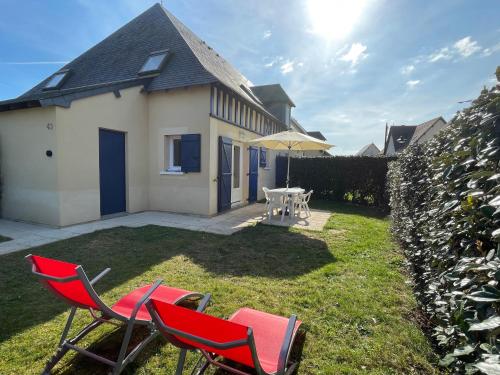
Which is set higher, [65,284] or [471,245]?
[471,245]

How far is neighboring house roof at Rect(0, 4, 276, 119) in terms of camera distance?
848 centimetres

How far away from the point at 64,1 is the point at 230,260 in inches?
373

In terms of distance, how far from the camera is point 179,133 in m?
8.55

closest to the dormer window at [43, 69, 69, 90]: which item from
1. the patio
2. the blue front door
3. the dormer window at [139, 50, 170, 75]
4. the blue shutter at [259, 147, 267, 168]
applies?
the dormer window at [139, 50, 170, 75]

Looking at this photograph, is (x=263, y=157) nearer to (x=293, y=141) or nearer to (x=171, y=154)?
(x=293, y=141)

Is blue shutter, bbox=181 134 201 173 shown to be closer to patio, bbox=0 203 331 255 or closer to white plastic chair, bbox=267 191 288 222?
patio, bbox=0 203 331 255

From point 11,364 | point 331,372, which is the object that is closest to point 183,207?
point 11,364

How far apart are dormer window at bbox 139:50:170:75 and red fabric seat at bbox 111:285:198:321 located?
27.4 feet

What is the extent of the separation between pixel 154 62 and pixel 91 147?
4361 millimetres

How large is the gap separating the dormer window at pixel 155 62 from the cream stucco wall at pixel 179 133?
102 cm

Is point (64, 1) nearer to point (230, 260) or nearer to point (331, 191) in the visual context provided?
point (230, 260)

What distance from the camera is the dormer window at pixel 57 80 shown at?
1117cm

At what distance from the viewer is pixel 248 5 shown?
8258 mm

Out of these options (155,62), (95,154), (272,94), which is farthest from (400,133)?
(95,154)
